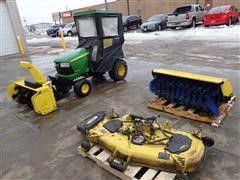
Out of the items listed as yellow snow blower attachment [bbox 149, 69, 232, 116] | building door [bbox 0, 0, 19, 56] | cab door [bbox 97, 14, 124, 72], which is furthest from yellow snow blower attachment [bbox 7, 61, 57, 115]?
building door [bbox 0, 0, 19, 56]

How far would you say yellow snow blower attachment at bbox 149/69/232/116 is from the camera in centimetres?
354

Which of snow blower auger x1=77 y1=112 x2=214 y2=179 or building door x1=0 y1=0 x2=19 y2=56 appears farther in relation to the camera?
building door x1=0 y1=0 x2=19 y2=56

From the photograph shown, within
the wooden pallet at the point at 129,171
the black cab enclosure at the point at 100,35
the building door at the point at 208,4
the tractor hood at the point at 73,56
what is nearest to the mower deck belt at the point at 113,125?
the wooden pallet at the point at 129,171

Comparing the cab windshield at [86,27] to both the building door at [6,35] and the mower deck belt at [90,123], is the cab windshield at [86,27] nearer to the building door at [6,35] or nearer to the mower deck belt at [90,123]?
the mower deck belt at [90,123]

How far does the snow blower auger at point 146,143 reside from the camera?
8.22 ft

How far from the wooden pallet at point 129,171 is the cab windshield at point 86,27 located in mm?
3345

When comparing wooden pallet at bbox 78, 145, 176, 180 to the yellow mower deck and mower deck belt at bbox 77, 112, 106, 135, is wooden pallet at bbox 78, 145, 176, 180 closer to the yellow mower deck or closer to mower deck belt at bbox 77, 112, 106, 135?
the yellow mower deck

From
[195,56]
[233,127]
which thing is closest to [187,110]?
[233,127]

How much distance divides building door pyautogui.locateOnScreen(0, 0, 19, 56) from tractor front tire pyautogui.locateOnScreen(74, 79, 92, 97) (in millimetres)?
12109

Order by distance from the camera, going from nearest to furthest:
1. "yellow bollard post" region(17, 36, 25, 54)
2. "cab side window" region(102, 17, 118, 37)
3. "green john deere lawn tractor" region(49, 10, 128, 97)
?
"green john deere lawn tractor" region(49, 10, 128, 97), "cab side window" region(102, 17, 118, 37), "yellow bollard post" region(17, 36, 25, 54)

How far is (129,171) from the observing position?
264 centimetres

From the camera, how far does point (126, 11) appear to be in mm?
32125

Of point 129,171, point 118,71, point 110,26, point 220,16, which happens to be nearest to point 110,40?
point 110,26

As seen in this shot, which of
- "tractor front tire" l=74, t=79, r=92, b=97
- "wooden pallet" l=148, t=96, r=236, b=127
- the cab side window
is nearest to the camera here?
"wooden pallet" l=148, t=96, r=236, b=127
